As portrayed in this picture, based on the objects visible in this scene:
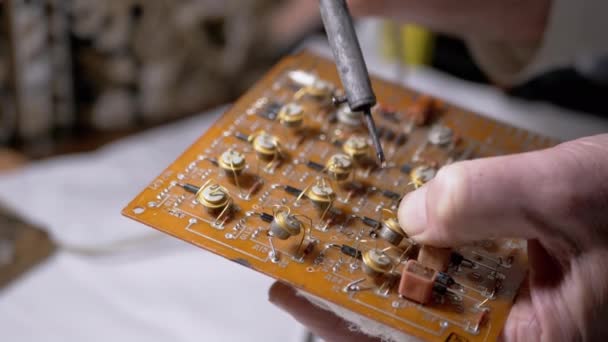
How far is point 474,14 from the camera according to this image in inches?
54.1

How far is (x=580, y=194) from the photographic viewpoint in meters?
0.82

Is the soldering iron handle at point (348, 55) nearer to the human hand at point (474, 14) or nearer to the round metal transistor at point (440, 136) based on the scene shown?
the round metal transistor at point (440, 136)

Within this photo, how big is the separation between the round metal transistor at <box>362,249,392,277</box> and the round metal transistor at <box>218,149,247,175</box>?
0.75 feet

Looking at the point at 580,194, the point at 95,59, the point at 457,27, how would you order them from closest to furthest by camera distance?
the point at 580,194 → the point at 457,27 → the point at 95,59

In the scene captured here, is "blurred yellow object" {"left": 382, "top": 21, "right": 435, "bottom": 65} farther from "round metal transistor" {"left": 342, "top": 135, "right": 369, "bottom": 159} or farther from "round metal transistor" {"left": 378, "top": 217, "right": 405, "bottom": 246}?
"round metal transistor" {"left": 378, "top": 217, "right": 405, "bottom": 246}

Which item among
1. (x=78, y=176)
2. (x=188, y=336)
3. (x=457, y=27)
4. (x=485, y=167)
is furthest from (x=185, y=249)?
(x=485, y=167)

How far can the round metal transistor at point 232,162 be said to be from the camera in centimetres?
98

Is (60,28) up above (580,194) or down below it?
below

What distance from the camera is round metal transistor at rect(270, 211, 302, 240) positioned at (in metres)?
0.89

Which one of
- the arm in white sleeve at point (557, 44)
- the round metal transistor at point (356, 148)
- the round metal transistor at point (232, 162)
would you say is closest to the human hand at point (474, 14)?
the arm in white sleeve at point (557, 44)

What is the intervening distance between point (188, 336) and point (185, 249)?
9.8 inches

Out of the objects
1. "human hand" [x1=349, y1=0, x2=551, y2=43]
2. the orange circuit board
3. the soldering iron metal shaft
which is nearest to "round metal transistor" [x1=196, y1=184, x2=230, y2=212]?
the orange circuit board

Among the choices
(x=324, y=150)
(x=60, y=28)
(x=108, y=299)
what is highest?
(x=324, y=150)

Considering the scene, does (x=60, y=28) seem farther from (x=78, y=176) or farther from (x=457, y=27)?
(x=457, y=27)
